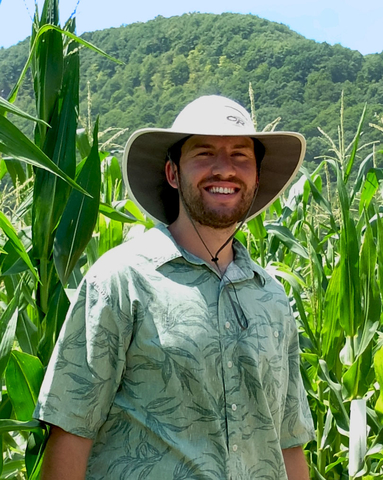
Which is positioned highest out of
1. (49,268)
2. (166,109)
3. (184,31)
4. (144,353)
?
(184,31)

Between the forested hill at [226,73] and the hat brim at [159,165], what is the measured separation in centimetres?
96

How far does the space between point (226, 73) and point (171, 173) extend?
94.2 ft

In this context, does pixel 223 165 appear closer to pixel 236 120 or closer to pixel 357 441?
pixel 236 120

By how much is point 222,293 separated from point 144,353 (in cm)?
24

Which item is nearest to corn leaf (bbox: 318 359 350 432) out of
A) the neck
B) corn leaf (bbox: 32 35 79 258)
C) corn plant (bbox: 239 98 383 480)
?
corn plant (bbox: 239 98 383 480)

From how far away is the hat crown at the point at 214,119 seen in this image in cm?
175

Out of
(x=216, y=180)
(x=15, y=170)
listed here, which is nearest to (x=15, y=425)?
(x=216, y=180)

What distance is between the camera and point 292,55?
29.9 meters

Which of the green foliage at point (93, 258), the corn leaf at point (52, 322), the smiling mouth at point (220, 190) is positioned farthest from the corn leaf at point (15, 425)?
the smiling mouth at point (220, 190)

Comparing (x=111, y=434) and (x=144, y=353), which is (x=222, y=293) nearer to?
(x=144, y=353)

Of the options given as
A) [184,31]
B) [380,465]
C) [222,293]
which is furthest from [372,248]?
[184,31]

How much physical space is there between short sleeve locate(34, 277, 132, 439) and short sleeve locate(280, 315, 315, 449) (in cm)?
51

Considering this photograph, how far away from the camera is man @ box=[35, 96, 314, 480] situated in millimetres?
1538

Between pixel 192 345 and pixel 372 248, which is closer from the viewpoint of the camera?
pixel 192 345
